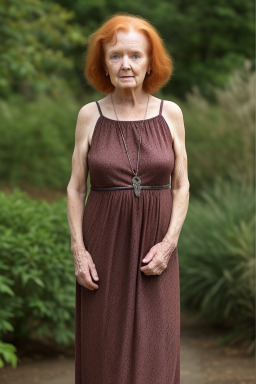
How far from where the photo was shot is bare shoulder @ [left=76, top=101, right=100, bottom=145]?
3492 mm

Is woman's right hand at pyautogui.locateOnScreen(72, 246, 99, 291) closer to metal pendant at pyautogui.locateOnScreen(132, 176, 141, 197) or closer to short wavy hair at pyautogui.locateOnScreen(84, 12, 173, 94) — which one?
metal pendant at pyautogui.locateOnScreen(132, 176, 141, 197)

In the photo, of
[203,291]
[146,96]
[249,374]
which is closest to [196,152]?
[203,291]

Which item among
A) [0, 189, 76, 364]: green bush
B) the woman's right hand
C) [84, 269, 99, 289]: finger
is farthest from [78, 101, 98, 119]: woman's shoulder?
[0, 189, 76, 364]: green bush

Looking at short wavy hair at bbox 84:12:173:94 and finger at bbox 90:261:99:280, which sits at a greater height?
short wavy hair at bbox 84:12:173:94

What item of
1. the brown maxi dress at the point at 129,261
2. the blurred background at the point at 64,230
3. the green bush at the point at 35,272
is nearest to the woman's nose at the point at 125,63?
the brown maxi dress at the point at 129,261

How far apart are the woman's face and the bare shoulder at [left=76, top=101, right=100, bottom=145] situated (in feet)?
0.68

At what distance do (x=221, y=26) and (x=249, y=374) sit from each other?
1589 cm

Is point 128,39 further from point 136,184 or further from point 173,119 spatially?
point 136,184

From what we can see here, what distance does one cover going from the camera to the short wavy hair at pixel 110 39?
3.36 meters

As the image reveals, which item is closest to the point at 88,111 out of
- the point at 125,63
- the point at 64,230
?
the point at 125,63

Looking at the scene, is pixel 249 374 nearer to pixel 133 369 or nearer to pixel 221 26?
pixel 133 369

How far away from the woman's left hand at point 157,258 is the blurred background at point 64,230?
1.16 m

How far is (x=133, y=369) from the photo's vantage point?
3391 millimetres

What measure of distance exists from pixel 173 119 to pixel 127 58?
0.40 m
